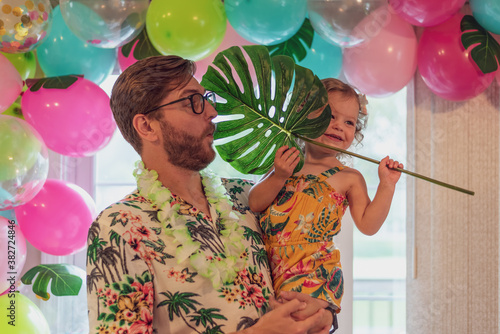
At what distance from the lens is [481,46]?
227 centimetres

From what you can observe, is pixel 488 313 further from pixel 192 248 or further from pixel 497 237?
pixel 192 248

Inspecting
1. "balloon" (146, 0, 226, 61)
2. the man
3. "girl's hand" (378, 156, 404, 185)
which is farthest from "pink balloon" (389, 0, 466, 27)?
the man

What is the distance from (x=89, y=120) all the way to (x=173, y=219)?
41.9 inches

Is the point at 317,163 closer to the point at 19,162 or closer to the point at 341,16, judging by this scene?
the point at 341,16

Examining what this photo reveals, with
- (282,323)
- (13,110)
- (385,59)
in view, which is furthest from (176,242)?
(13,110)

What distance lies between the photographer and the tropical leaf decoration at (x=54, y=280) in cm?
229

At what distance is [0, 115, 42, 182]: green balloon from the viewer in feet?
6.75

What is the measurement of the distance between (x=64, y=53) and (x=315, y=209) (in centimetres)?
140

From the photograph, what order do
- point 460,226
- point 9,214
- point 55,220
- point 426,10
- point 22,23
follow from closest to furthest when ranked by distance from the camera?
point 22,23, point 426,10, point 55,220, point 9,214, point 460,226

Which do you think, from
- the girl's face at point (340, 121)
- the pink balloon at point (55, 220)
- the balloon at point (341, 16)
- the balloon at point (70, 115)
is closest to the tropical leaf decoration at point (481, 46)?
the balloon at point (341, 16)

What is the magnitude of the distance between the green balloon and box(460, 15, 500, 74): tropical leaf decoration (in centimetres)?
179

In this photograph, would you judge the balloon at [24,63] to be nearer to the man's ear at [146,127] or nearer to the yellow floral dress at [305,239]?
the man's ear at [146,127]

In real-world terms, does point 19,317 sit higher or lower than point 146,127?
lower

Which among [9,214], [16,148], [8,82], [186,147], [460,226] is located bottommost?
[460,226]
